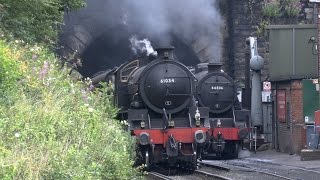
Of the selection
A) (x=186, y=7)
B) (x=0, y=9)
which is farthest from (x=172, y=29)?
(x=0, y=9)

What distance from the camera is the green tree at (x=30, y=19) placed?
12586mm

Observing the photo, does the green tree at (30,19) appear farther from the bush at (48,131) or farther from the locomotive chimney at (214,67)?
the locomotive chimney at (214,67)

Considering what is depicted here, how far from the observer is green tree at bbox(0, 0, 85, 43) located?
12.6 meters

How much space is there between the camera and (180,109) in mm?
16984

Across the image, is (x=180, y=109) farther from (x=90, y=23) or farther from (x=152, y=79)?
(x=90, y=23)

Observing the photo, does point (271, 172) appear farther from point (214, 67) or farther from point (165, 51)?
point (214, 67)

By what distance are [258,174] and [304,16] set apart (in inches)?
639

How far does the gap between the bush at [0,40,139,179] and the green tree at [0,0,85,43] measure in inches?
79.4

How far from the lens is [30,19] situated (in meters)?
13.3

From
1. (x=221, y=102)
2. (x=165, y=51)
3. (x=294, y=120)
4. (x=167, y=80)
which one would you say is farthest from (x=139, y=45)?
(x=167, y=80)

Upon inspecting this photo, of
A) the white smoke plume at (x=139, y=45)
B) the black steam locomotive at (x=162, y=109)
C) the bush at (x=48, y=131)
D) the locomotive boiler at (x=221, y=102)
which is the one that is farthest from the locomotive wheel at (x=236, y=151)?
the bush at (x=48, y=131)

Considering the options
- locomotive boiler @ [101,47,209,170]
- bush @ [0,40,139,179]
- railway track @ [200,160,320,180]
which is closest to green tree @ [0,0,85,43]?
bush @ [0,40,139,179]

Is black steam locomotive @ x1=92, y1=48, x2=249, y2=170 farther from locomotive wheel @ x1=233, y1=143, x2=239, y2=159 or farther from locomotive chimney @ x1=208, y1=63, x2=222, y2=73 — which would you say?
locomotive wheel @ x1=233, y1=143, x2=239, y2=159

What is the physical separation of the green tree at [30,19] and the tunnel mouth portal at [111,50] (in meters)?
16.1
